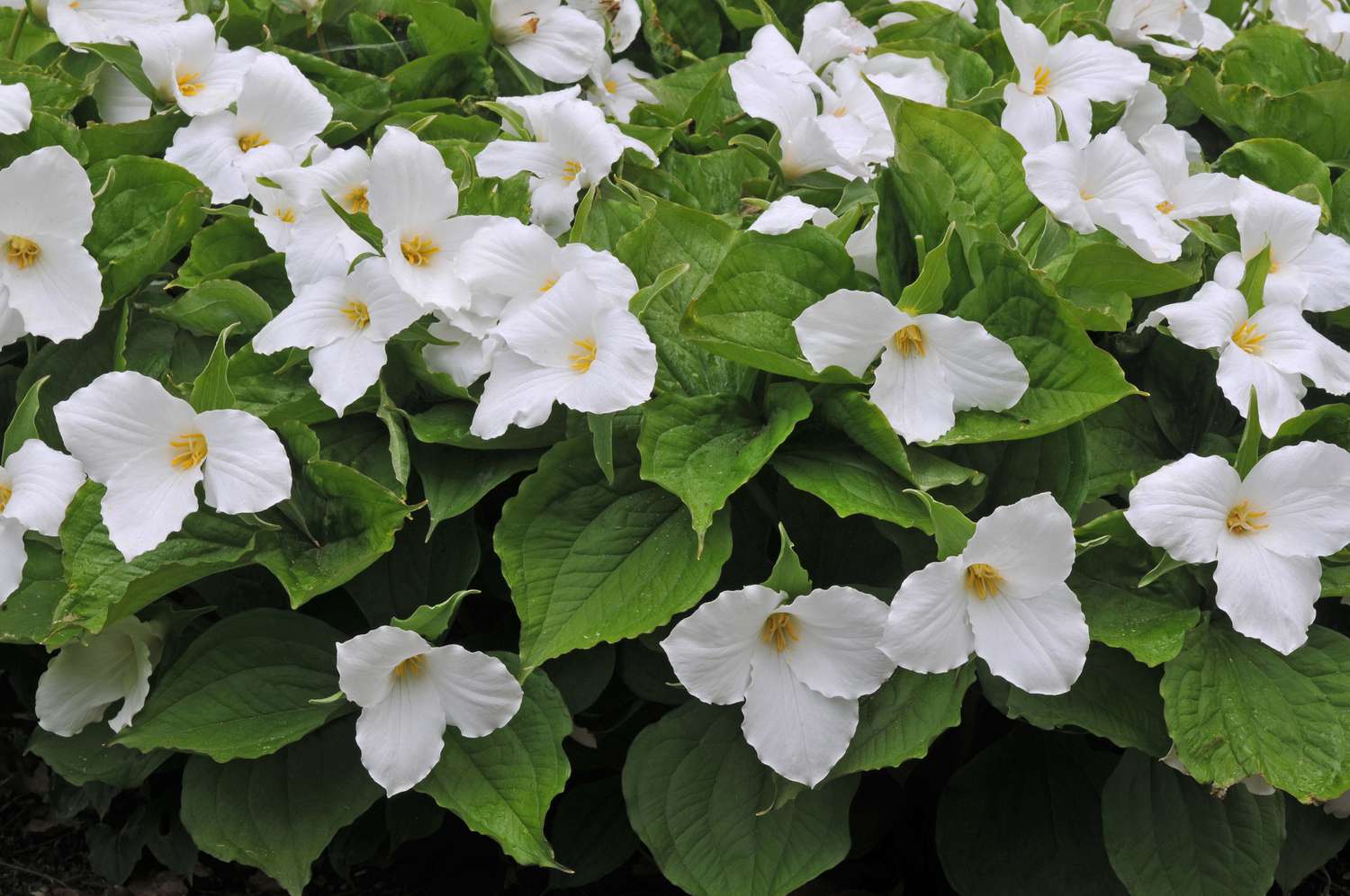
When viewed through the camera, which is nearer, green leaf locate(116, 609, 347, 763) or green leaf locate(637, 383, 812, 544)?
green leaf locate(637, 383, 812, 544)

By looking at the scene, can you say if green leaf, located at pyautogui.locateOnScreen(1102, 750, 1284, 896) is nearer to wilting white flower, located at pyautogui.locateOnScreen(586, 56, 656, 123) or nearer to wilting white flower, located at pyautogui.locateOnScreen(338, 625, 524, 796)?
wilting white flower, located at pyautogui.locateOnScreen(338, 625, 524, 796)

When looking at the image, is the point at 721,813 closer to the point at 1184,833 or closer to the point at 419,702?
the point at 419,702

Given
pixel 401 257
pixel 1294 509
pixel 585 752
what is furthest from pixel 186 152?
pixel 1294 509

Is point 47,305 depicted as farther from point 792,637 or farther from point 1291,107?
point 1291,107

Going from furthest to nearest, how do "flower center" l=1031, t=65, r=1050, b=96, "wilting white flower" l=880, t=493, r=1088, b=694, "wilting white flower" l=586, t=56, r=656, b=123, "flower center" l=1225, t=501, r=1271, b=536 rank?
"wilting white flower" l=586, t=56, r=656, b=123 < "flower center" l=1031, t=65, r=1050, b=96 < "flower center" l=1225, t=501, r=1271, b=536 < "wilting white flower" l=880, t=493, r=1088, b=694

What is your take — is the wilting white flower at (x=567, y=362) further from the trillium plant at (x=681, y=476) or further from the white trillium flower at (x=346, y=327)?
the white trillium flower at (x=346, y=327)

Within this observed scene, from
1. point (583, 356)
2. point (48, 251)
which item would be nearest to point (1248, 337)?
point (583, 356)

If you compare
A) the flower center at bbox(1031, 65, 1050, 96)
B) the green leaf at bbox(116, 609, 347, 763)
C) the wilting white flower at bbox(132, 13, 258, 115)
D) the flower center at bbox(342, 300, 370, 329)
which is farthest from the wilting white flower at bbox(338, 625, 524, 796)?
the flower center at bbox(1031, 65, 1050, 96)
